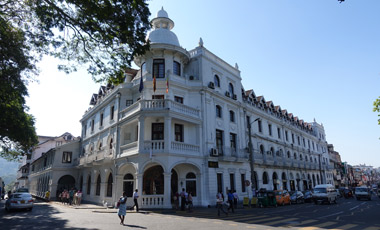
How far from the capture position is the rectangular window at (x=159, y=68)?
23.4 m

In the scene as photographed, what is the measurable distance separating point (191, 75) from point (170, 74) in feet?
11.1

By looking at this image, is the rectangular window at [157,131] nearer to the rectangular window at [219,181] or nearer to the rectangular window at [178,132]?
the rectangular window at [178,132]

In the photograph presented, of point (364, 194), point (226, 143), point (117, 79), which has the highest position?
point (117, 79)

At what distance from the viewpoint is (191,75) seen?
1005 inches

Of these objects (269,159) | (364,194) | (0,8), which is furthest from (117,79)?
(364,194)

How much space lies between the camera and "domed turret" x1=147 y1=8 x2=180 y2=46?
25156 mm

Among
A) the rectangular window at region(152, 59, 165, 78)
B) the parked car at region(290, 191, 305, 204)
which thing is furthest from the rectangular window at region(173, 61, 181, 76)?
the parked car at region(290, 191, 305, 204)

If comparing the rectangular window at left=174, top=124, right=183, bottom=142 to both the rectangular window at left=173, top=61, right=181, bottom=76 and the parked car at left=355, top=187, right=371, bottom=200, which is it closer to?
the rectangular window at left=173, top=61, right=181, bottom=76

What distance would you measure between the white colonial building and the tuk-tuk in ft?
5.04

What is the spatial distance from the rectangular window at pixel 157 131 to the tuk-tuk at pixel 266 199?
10686 mm

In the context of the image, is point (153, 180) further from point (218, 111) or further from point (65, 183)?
point (65, 183)

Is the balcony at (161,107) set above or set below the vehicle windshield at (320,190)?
above

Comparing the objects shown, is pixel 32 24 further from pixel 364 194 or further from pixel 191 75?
pixel 364 194

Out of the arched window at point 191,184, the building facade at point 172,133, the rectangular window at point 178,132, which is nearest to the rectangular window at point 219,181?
the building facade at point 172,133
